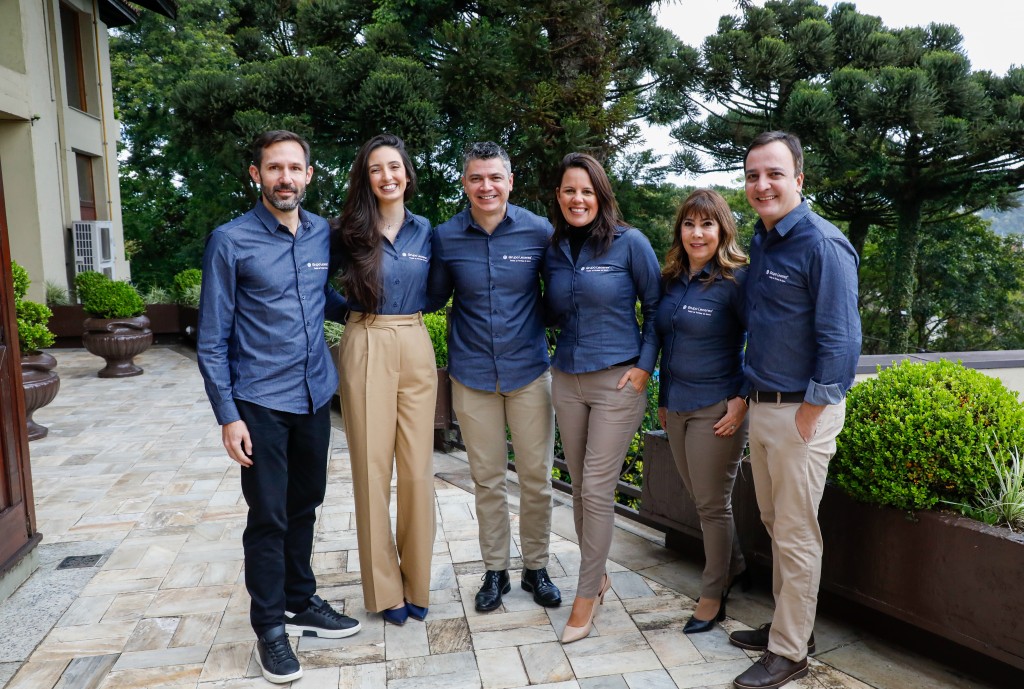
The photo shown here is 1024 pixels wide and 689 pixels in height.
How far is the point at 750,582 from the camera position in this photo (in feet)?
10.0

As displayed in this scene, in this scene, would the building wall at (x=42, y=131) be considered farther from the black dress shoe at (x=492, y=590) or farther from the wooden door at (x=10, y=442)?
the black dress shoe at (x=492, y=590)

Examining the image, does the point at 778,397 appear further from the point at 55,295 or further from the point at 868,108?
the point at 55,295

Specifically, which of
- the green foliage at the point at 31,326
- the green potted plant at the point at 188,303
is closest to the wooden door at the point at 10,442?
the green foliage at the point at 31,326

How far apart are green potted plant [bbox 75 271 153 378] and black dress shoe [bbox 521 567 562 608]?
290 inches

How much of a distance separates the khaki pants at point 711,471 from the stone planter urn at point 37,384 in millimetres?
5040

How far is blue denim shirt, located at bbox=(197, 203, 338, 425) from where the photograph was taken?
2334 mm

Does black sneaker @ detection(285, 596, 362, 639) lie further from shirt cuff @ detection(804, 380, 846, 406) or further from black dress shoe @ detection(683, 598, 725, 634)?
shirt cuff @ detection(804, 380, 846, 406)

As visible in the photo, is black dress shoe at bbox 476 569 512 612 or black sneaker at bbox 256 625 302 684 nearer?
black sneaker at bbox 256 625 302 684

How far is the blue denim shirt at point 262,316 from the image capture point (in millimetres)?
2334

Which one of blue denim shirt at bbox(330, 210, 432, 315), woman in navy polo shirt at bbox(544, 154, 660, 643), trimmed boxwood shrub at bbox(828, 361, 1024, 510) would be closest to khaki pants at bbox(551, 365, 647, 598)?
woman in navy polo shirt at bbox(544, 154, 660, 643)

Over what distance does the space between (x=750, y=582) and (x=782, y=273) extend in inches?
55.0

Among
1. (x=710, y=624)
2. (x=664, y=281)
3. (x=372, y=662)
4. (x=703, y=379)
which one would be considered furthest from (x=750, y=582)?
(x=372, y=662)

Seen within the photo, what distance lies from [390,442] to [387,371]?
0.87 ft

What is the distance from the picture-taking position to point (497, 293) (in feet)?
9.11
